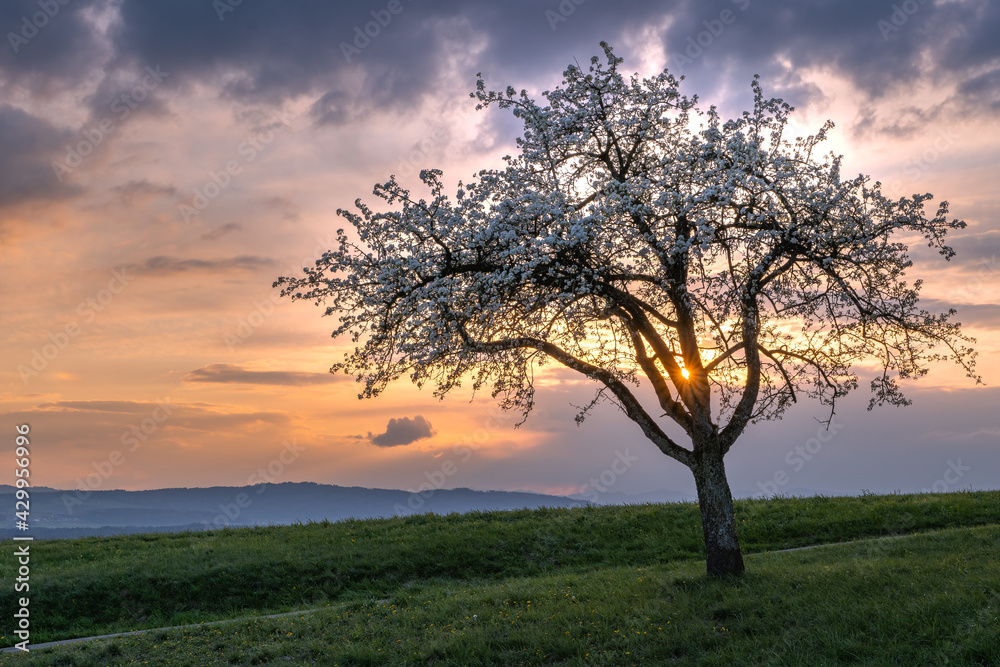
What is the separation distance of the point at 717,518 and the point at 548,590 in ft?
16.3

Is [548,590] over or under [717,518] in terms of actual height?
under

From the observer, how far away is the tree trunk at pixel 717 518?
1755 cm

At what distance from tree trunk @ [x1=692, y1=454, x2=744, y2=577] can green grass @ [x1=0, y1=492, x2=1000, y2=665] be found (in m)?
0.77

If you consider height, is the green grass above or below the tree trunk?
below

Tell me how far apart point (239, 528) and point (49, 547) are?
23.5 feet

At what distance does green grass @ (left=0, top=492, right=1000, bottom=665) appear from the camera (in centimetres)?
1298

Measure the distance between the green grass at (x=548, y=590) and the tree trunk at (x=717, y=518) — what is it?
0.77 m

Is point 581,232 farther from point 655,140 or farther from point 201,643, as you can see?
point 201,643

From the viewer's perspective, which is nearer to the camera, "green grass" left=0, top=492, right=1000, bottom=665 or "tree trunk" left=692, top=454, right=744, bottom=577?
"green grass" left=0, top=492, right=1000, bottom=665

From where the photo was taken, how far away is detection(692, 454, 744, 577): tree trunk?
17.5m

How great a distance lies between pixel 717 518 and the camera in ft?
58.7

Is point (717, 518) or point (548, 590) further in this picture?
point (717, 518)

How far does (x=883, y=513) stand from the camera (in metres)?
26.9

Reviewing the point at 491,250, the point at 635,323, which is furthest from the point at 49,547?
the point at 635,323
